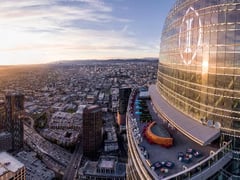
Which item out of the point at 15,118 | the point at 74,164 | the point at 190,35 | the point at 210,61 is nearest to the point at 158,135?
the point at 210,61

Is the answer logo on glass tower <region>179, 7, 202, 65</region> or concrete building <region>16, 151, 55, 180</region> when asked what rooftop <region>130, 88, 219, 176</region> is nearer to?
logo on glass tower <region>179, 7, 202, 65</region>

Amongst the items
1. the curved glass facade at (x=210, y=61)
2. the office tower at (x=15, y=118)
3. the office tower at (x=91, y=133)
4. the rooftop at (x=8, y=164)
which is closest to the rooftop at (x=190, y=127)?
the curved glass facade at (x=210, y=61)

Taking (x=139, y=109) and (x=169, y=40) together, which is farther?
(x=139, y=109)

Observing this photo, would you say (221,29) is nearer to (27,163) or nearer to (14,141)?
(27,163)

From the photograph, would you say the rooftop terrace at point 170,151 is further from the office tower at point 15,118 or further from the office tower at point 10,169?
the office tower at point 15,118

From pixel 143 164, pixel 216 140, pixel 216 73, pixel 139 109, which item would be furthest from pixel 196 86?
pixel 139 109

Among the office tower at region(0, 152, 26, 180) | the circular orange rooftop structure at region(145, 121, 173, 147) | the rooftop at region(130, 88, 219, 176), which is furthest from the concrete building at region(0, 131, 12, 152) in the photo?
the circular orange rooftop structure at region(145, 121, 173, 147)
